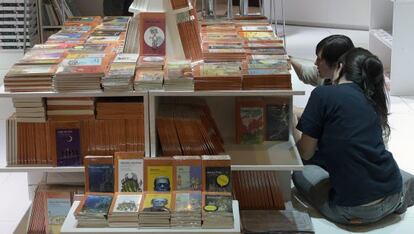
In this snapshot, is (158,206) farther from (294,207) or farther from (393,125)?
(393,125)

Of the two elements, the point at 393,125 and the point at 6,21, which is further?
the point at 6,21

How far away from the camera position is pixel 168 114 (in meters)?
2.55

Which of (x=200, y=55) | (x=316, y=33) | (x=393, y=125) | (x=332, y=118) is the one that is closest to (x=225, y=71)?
(x=200, y=55)

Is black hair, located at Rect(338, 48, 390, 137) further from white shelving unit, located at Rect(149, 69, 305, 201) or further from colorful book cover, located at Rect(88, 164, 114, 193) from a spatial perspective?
colorful book cover, located at Rect(88, 164, 114, 193)

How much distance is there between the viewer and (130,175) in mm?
2352

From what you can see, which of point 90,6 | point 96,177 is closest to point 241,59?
point 96,177

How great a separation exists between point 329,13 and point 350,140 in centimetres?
529

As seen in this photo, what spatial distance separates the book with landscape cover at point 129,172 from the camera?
2342mm

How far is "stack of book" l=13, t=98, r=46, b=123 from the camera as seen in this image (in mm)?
2455

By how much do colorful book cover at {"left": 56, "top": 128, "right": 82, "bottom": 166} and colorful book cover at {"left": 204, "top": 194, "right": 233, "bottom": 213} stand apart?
1.89 feet

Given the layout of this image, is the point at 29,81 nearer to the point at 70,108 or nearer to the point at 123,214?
the point at 70,108

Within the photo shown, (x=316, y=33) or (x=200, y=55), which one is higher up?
(x=200, y=55)

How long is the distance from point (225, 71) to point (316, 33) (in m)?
5.11

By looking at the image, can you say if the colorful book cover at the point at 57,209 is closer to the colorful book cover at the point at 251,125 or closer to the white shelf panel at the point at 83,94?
the white shelf panel at the point at 83,94
